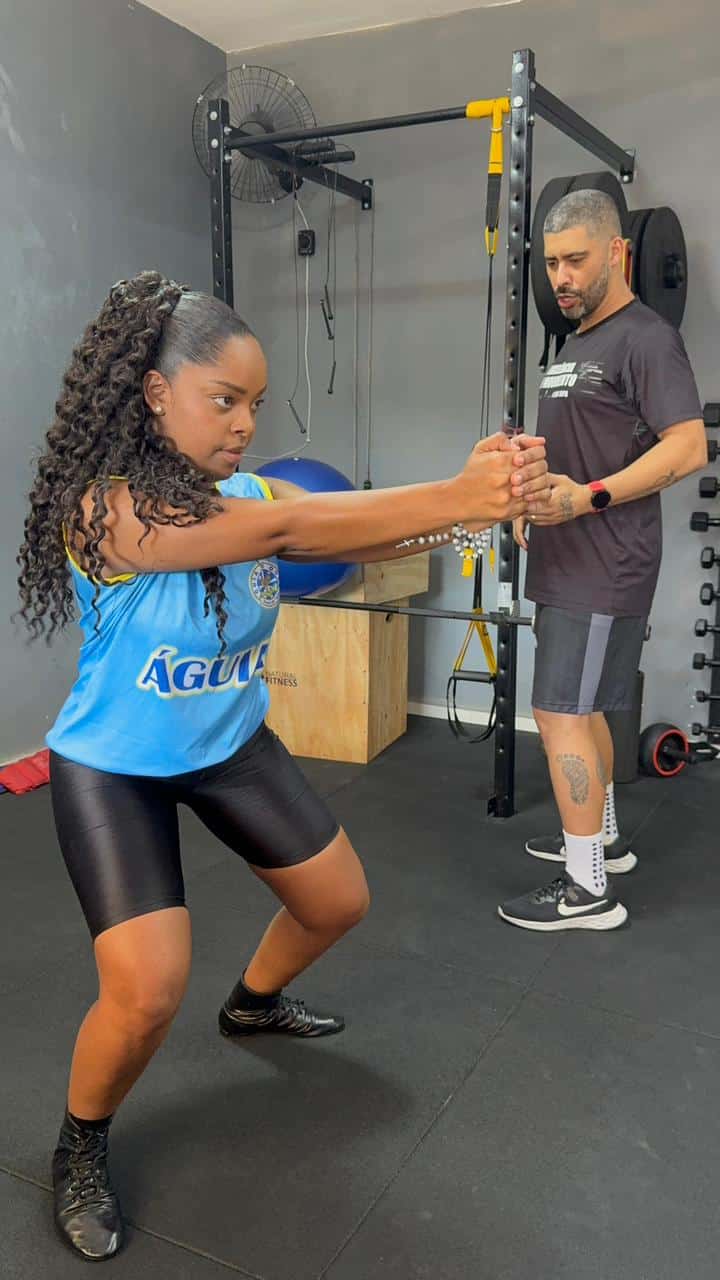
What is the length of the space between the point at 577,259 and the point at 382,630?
1771 millimetres

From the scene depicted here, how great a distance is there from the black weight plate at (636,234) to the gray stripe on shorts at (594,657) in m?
1.43

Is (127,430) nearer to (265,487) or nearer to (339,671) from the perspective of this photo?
(265,487)

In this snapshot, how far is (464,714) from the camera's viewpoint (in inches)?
171

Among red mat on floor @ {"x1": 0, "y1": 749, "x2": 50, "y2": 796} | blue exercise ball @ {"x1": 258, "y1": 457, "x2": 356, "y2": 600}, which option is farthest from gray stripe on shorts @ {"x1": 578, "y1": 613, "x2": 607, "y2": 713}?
red mat on floor @ {"x1": 0, "y1": 749, "x2": 50, "y2": 796}

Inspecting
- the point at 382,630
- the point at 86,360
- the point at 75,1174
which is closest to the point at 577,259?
the point at 86,360

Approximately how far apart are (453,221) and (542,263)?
1340 mm

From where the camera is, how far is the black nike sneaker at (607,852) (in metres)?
2.80

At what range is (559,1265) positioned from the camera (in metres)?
1.45

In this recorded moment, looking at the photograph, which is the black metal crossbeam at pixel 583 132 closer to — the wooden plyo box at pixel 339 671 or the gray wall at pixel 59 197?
the wooden plyo box at pixel 339 671

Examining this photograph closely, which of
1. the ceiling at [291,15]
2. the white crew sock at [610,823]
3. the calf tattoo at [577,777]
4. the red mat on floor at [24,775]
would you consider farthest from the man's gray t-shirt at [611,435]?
the ceiling at [291,15]

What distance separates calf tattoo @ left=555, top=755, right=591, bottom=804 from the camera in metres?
2.43

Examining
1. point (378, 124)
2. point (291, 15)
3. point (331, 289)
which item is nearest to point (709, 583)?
point (378, 124)

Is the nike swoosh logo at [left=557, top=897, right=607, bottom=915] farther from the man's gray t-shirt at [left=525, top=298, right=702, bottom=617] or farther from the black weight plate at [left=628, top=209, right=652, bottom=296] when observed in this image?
the black weight plate at [left=628, top=209, right=652, bottom=296]

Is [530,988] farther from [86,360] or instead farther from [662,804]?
[86,360]
